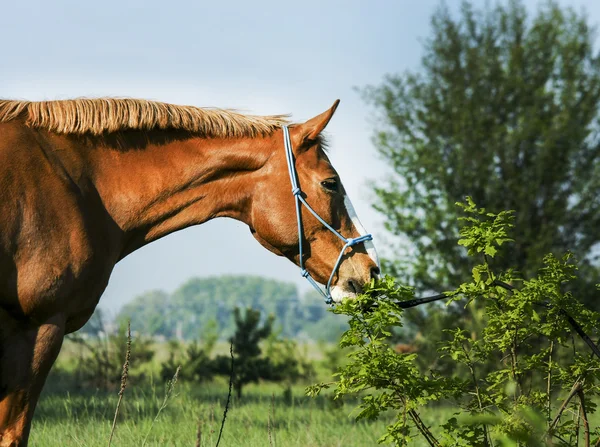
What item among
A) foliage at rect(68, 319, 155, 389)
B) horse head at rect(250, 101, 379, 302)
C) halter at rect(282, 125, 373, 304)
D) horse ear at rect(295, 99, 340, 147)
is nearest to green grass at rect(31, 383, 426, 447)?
halter at rect(282, 125, 373, 304)

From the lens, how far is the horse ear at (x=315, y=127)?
4012 mm

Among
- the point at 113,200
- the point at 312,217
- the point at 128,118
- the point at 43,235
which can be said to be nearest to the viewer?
the point at 43,235

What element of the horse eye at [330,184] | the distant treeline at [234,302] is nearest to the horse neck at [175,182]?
the horse eye at [330,184]

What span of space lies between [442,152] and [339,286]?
8631 millimetres

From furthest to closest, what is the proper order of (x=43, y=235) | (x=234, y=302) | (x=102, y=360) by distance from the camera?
(x=234, y=302) → (x=102, y=360) → (x=43, y=235)

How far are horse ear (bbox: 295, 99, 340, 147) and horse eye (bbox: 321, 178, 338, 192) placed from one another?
27cm

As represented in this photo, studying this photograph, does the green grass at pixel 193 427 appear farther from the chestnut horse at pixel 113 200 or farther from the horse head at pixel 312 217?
the chestnut horse at pixel 113 200

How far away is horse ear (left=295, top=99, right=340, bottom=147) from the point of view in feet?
13.2

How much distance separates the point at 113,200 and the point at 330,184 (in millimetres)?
1240

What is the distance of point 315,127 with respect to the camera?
4004 mm

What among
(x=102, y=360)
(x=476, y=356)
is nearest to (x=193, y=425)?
(x=476, y=356)

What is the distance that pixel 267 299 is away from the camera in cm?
18425

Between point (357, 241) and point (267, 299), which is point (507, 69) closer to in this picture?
point (357, 241)

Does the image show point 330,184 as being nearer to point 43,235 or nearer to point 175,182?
point 175,182
